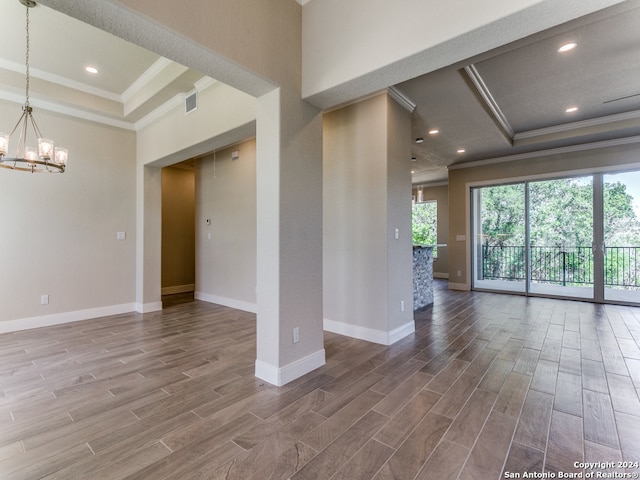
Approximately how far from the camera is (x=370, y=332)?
3.42 m

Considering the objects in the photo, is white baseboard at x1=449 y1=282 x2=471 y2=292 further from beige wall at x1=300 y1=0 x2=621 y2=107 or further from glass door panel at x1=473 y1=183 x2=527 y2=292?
beige wall at x1=300 y1=0 x2=621 y2=107

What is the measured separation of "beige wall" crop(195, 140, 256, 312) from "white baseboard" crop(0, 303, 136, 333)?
4.57 feet

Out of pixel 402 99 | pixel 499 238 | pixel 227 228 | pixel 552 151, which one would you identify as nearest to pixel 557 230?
pixel 499 238

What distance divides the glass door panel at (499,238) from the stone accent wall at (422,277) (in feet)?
7.07

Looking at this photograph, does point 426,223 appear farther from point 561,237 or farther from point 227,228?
point 227,228

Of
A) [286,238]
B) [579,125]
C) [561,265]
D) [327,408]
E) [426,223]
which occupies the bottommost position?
[327,408]

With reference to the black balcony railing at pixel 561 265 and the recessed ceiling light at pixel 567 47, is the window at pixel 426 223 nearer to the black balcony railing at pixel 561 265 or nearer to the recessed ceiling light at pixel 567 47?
the black balcony railing at pixel 561 265

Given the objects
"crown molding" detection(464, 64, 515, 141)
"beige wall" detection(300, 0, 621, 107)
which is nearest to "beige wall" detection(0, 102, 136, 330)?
"beige wall" detection(300, 0, 621, 107)

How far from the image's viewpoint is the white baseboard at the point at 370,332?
10.9 feet

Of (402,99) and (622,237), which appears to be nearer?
(402,99)

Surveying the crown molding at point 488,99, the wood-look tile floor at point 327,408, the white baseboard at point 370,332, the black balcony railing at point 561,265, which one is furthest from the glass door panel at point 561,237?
the white baseboard at point 370,332

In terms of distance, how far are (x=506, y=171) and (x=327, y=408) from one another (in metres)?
6.39

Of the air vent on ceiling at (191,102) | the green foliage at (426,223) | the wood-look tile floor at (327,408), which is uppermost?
the air vent on ceiling at (191,102)

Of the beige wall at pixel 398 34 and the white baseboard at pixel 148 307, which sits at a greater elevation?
the beige wall at pixel 398 34
